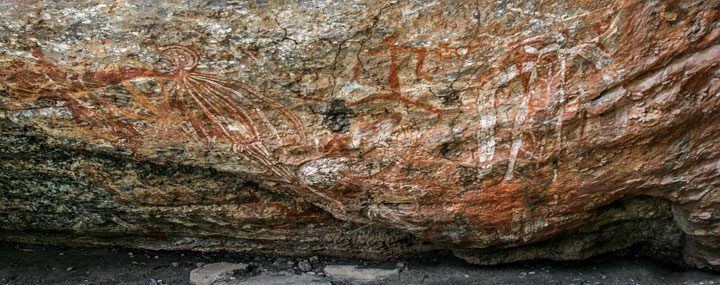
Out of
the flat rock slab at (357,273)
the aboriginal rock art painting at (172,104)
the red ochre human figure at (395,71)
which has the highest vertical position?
the red ochre human figure at (395,71)

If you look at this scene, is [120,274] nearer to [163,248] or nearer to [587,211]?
[163,248]

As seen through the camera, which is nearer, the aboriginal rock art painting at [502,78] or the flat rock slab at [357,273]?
the aboriginal rock art painting at [502,78]

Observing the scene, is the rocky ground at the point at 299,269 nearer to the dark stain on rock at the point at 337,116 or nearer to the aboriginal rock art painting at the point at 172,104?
the aboriginal rock art painting at the point at 172,104

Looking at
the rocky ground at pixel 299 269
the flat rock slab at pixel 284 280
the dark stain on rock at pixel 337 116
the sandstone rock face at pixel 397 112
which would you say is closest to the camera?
the sandstone rock face at pixel 397 112

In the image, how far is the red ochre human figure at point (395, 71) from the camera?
2.54m

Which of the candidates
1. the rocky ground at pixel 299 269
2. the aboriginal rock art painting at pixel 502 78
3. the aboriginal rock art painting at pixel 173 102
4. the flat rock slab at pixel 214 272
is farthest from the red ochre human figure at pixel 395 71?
the flat rock slab at pixel 214 272

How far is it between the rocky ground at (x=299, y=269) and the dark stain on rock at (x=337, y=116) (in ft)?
4.17

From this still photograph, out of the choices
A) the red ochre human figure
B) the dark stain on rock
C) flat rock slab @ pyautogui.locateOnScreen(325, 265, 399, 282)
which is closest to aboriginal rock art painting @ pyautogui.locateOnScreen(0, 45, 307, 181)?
the dark stain on rock

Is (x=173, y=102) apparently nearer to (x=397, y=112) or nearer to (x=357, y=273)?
(x=397, y=112)

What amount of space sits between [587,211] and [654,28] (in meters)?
1.12

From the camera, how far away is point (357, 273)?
12.2 feet

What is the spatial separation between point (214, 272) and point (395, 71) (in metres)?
2.02

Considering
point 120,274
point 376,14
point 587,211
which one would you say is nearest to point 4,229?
point 120,274

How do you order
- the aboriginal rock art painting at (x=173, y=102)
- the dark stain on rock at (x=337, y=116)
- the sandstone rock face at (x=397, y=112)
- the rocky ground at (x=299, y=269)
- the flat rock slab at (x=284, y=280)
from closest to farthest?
the sandstone rock face at (x=397, y=112)
the aboriginal rock art painting at (x=173, y=102)
the dark stain on rock at (x=337, y=116)
the rocky ground at (x=299, y=269)
the flat rock slab at (x=284, y=280)
